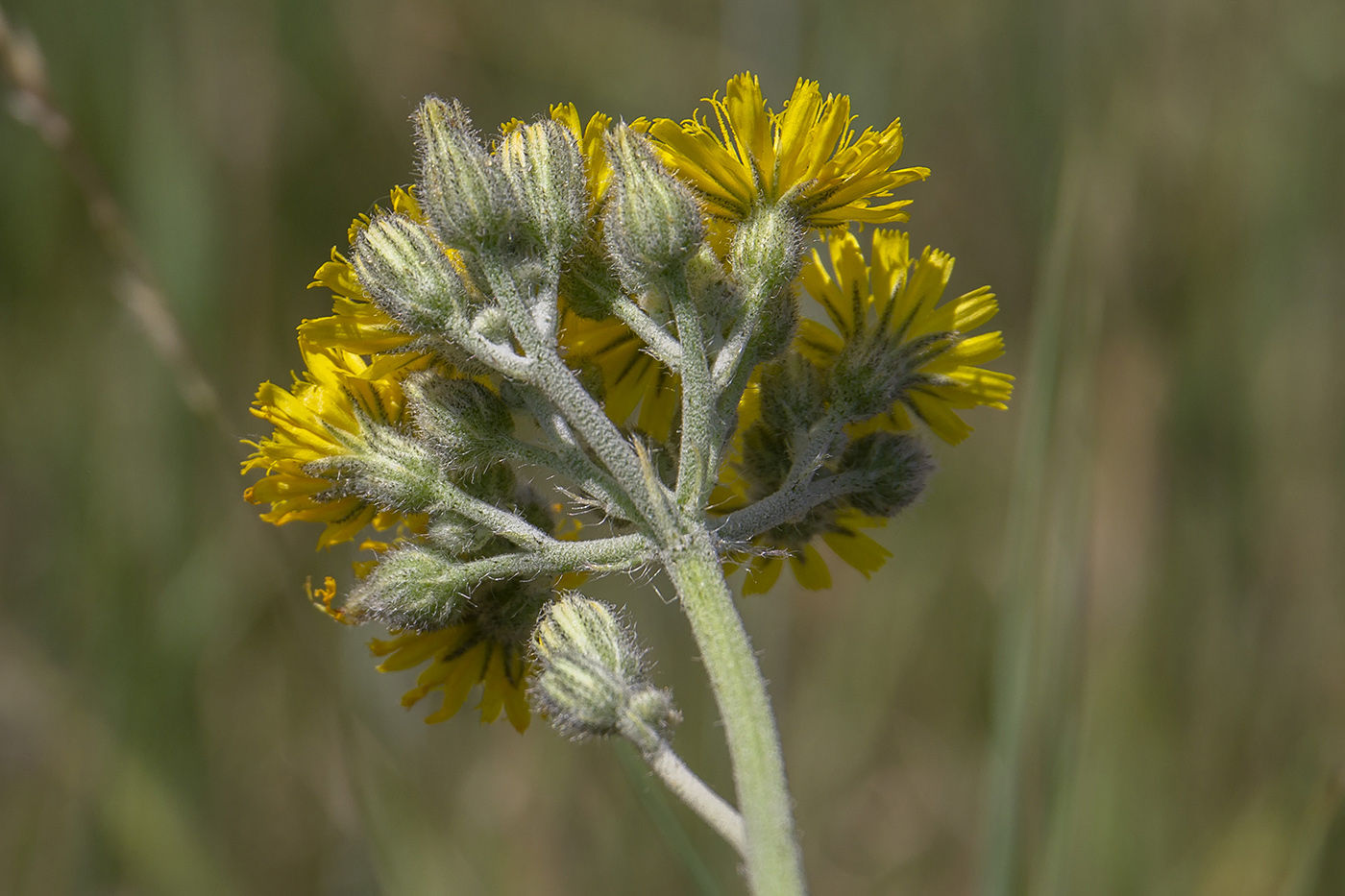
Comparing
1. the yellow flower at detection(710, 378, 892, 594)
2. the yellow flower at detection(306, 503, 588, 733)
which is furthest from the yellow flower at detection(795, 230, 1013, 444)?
the yellow flower at detection(306, 503, 588, 733)

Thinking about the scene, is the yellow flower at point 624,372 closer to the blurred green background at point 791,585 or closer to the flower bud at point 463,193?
the flower bud at point 463,193

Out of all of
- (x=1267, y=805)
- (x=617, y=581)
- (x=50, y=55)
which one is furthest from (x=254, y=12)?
(x=1267, y=805)

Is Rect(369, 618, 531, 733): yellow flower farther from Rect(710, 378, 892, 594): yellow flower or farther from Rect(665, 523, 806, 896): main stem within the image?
Rect(665, 523, 806, 896): main stem

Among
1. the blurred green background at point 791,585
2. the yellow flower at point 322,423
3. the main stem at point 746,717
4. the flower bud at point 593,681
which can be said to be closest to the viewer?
the main stem at point 746,717

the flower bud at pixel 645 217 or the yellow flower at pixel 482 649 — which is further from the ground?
the flower bud at pixel 645 217

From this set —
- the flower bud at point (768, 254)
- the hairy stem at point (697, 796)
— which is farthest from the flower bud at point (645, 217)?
the hairy stem at point (697, 796)

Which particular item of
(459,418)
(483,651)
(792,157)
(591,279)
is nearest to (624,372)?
(591,279)

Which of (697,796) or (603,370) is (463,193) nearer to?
(603,370)
